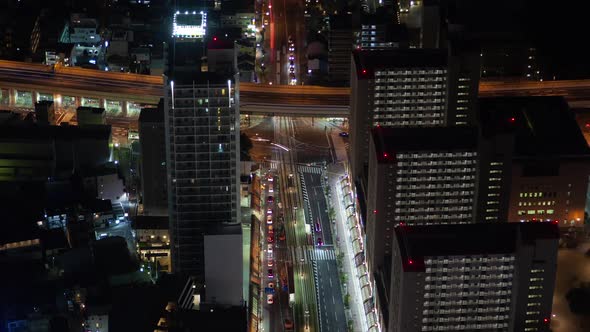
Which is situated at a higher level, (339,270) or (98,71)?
(98,71)

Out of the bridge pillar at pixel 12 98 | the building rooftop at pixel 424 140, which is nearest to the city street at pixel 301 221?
the building rooftop at pixel 424 140

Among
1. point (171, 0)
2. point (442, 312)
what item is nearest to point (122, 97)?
point (171, 0)

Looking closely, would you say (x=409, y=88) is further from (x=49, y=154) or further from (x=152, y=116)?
(x=49, y=154)

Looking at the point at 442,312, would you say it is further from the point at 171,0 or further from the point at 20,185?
the point at 171,0

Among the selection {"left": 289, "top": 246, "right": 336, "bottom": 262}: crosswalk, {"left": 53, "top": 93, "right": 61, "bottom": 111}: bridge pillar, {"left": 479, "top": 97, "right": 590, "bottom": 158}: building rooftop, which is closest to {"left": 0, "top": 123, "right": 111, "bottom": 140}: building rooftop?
{"left": 53, "top": 93, "right": 61, "bottom": 111}: bridge pillar

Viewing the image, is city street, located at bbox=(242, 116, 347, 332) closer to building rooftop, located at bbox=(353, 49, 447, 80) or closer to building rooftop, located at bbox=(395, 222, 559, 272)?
building rooftop, located at bbox=(353, 49, 447, 80)

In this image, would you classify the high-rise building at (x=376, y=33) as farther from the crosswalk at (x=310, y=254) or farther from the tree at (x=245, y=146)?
the crosswalk at (x=310, y=254)
